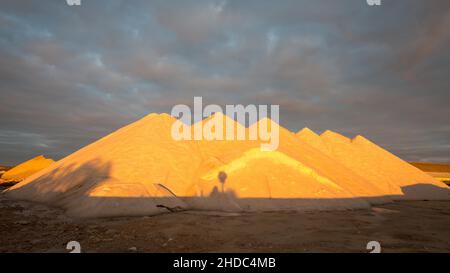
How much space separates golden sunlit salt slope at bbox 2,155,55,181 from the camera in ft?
130

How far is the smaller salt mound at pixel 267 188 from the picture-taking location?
13.1 metres

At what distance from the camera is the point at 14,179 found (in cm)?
3847

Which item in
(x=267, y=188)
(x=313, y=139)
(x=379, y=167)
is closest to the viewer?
(x=267, y=188)

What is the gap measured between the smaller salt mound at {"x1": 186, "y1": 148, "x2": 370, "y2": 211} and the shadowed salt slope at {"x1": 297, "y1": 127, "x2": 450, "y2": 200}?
8223 millimetres

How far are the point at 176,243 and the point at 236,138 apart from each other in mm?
11886

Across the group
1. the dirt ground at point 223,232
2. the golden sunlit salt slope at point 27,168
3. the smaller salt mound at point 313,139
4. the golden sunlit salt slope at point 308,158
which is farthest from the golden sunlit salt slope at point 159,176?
the golden sunlit salt slope at point 27,168

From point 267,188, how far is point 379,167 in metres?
14.3

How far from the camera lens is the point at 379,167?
23.4 meters

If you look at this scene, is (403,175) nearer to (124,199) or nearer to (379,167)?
(379,167)

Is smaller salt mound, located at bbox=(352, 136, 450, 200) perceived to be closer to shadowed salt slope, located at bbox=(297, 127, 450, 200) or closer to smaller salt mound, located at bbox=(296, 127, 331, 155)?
shadowed salt slope, located at bbox=(297, 127, 450, 200)

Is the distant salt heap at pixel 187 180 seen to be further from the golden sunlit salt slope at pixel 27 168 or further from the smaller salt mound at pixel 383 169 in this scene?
the golden sunlit salt slope at pixel 27 168

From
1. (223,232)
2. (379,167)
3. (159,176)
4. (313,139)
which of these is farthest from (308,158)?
(223,232)
